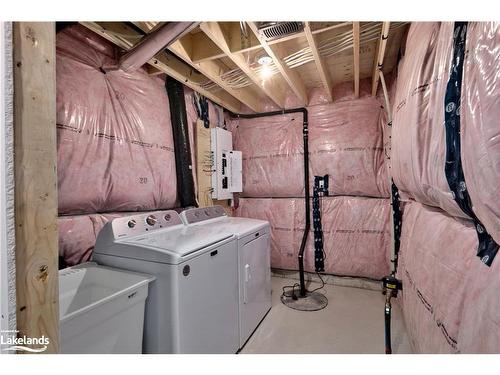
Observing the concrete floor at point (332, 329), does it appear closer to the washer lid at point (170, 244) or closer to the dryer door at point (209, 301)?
the dryer door at point (209, 301)

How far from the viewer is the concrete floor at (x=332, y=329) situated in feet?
5.87

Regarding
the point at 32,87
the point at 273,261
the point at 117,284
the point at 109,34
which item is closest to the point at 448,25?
the point at 32,87

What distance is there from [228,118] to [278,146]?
2.84ft

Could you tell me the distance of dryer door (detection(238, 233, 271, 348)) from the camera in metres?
1.80

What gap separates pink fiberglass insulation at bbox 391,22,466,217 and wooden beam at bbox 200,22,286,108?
123 cm

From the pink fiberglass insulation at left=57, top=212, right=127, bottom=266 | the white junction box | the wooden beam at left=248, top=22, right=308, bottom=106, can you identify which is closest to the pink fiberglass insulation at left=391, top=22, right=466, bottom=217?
the wooden beam at left=248, top=22, right=308, bottom=106

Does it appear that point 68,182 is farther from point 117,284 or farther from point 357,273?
point 357,273

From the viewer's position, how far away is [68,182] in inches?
57.3

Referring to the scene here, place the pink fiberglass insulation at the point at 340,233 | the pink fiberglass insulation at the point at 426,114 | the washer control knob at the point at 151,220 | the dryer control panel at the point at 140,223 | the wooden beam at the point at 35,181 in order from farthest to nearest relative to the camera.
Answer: the pink fiberglass insulation at the point at 340,233 → the washer control knob at the point at 151,220 → the dryer control panel at the point at 140,223 → the pink fiberglass insulation at the point at 426,114 → the wooden beam at the point at 35,181

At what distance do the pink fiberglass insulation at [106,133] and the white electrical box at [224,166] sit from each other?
0.73 metres

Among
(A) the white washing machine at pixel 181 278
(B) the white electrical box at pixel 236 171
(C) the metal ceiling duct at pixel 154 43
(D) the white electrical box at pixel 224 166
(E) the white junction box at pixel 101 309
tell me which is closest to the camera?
(E) the white junction box at pixel 101 309

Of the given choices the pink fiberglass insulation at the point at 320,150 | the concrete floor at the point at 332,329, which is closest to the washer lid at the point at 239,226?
the concrete floor at the point at 332,329

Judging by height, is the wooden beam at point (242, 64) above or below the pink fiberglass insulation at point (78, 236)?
above

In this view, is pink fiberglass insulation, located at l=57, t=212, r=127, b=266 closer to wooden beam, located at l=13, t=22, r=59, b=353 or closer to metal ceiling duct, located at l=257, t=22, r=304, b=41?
wooden beam, located at l=13, t=22, r=59, b=353
